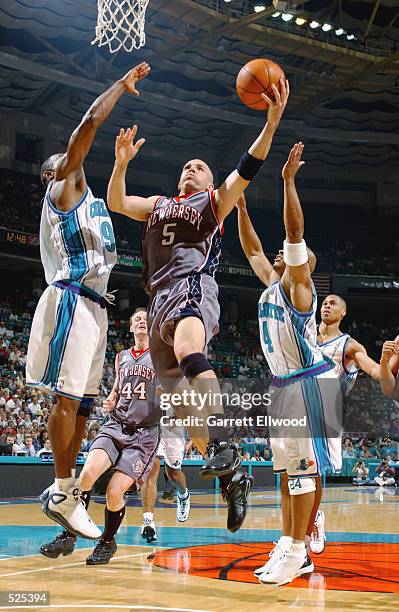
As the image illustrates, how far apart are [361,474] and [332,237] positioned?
1504cm

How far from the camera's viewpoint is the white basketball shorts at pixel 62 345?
180 inches

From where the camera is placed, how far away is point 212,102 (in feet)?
87.6

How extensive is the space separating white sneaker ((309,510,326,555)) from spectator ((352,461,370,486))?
563 inches

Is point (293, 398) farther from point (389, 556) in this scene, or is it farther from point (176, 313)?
point (389, 556)

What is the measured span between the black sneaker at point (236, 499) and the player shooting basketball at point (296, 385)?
3.98 ft

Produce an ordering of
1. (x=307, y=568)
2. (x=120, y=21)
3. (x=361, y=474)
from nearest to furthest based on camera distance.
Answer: (x=307, y=568) → (x=120, y=21) → (x=361, y=474)

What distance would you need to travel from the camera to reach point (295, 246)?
542cm

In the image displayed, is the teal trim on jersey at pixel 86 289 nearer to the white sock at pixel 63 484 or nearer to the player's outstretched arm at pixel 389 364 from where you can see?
the white sock at pixel 63 484

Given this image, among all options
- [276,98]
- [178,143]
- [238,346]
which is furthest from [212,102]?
[276,98]

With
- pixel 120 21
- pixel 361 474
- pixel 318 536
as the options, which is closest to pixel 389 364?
pixel 318 536

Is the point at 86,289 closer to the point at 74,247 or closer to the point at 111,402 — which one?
the point at 74,247

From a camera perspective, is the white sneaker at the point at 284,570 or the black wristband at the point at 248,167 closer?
the black wristband at the point at 248,167

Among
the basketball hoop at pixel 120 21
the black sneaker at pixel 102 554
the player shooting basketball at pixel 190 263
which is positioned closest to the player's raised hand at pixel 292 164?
the player shooting basketball at pixel 190 263

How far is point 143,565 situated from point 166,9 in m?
17.9
